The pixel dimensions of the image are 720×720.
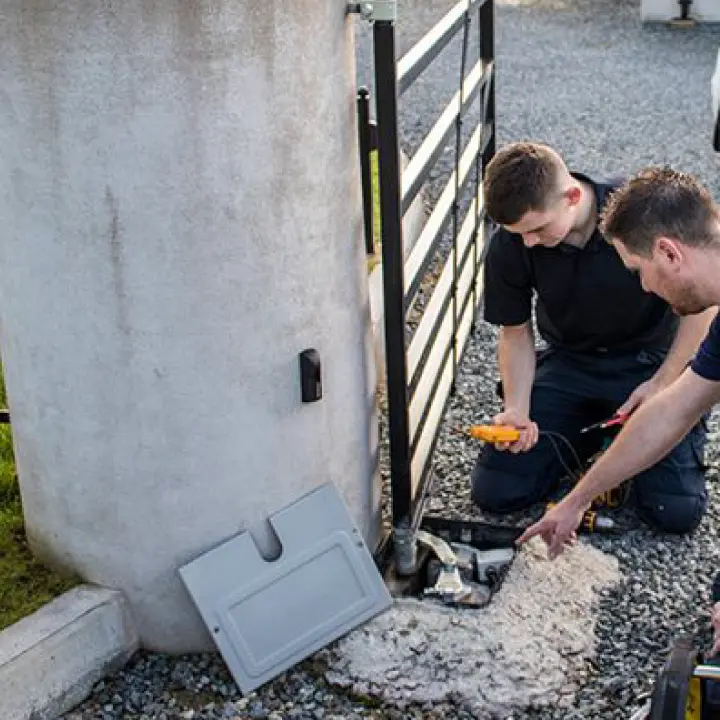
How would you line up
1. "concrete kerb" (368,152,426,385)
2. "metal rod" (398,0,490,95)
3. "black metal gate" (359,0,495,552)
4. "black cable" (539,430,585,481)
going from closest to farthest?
"black metal gate" (359,0,495,552) → "metal rod" (398,0,490,95) → "black cable" (539,430,585,481) → "concrete kerb" (368,152,426,385)

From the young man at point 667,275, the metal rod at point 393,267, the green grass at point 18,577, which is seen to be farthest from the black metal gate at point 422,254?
the green grass at point 18,577

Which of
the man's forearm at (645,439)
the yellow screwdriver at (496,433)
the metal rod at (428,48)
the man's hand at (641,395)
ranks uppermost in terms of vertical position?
the metal rod at (428,48)

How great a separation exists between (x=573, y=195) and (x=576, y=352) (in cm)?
66

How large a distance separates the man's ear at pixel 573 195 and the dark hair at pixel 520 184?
94 millimetres

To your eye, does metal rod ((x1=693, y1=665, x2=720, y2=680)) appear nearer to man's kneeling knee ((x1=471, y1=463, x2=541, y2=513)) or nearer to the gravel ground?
the gravel ground

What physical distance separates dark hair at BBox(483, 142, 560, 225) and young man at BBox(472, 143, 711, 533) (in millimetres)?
48

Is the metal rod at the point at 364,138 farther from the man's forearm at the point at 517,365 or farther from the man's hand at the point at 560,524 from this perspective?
the man's hand at the point at 560,524

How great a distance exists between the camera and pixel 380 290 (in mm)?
5180

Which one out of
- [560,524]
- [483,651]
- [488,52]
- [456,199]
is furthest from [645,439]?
[488,52]

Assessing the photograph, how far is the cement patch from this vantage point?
11.2 feet

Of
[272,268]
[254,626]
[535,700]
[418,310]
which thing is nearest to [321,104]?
[272,268]

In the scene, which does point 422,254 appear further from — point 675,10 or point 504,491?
point 675,10

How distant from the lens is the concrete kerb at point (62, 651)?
10.8 ft

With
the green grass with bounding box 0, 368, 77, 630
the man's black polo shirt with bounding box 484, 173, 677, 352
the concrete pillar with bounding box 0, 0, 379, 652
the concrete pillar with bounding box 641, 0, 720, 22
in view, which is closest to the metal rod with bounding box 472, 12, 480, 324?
the man's black polo shirt with bounding box 484, 173, 677, 352
